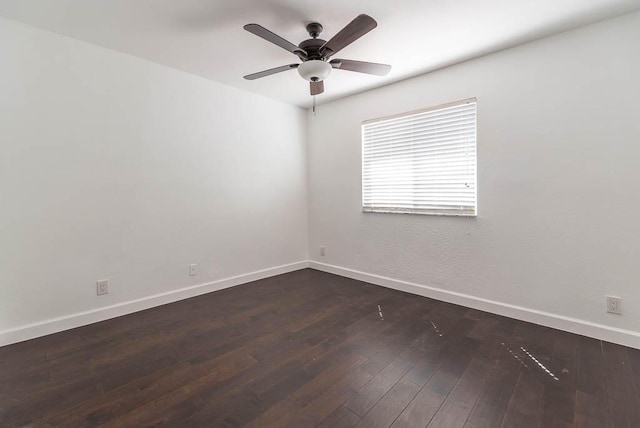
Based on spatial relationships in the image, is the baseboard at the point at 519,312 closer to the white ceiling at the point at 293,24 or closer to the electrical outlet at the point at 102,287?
the white ceiling at the point at 293,24

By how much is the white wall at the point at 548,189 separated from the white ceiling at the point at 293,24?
0.80 ft

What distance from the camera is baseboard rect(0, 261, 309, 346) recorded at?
2.23 meters

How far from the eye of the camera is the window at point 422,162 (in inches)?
114

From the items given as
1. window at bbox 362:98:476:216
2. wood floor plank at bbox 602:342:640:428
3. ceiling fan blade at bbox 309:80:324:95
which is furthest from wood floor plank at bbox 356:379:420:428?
ceiling fan blade at bbox 309:80:324:95

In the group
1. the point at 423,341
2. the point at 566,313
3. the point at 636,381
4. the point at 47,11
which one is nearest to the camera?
the point at 636,381

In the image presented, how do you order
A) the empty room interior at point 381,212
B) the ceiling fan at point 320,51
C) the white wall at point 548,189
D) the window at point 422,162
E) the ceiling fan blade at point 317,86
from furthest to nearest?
the window at point 422,162 → the ceiling fan blade at point 317,86 → the white wall at point 548,189 → the ceiling fan at point 320,51 → the empty room interior at point 381,212

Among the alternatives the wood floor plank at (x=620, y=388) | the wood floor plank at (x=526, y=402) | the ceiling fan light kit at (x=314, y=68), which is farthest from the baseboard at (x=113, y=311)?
the wood floor plank at (x=620, y=388)

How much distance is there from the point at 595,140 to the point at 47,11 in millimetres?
4214

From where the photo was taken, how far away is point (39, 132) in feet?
7.54

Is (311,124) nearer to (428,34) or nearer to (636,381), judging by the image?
(428,34)

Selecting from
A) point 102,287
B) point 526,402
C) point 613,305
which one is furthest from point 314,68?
point 613,305

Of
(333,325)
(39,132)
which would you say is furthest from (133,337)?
(39,132)

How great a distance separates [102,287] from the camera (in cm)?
261

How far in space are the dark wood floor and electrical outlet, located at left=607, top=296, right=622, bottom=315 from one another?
0.83 ft
